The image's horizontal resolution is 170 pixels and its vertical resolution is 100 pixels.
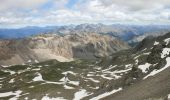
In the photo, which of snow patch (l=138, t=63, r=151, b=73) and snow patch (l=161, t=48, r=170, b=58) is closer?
snow patch (l=138, t=63, r=151, b=73)

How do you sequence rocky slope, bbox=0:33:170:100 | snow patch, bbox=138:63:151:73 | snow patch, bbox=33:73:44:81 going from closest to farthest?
rocky slope, bbox=0:33:170:100 < snow patch, bbox=138:63:151:73 < snow patch, bbox=33:73:44:81

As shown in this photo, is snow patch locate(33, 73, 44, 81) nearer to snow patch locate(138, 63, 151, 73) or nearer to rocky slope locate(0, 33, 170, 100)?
rocky slope locate(0, 33, 170, 100)

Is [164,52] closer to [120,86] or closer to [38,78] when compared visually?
[120,86]

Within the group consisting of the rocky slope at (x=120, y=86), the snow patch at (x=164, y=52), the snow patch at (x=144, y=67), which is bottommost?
the rocky slope at (x=120, y=86)

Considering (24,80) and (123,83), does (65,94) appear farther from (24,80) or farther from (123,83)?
(24,80)

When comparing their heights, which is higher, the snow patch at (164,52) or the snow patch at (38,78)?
the snow patch at (164,52)

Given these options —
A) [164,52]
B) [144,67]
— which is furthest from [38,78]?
[164,52]

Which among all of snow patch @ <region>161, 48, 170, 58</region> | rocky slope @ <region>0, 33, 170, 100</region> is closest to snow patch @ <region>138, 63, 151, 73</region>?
rocky slope @ <region>0, 33, 170, 100</region>

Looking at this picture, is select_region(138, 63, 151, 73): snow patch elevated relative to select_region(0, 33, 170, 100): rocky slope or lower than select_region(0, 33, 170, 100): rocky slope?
elevated

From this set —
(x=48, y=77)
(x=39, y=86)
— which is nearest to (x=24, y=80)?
(x=48, y=77)

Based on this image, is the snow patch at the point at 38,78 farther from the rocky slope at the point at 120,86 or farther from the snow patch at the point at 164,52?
the snow patch at the point at 164,52

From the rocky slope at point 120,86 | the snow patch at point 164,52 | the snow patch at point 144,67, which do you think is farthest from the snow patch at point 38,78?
the snow patch at point 164,52
